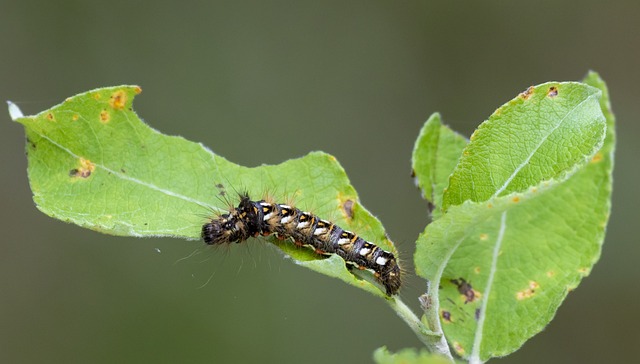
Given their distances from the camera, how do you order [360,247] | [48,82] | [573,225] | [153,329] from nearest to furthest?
[573,225]
[360,247]
[153,329]
[48,82]

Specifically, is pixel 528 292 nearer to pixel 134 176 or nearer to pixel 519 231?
pixel 519 231

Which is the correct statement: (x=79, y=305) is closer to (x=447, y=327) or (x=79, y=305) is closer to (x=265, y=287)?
(x=265, y=287)

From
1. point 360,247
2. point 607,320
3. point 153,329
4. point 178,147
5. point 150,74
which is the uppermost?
point 150,74

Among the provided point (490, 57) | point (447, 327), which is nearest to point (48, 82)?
point (490, 57)

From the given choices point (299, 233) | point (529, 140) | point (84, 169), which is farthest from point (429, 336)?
point (84, 169)

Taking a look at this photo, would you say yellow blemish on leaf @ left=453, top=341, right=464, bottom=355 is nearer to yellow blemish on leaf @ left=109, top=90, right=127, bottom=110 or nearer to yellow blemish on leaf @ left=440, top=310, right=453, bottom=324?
yellow blemish on leaf @ left=440, top=310, right=453, bottom=324

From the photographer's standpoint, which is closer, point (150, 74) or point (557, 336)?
point (557, 336)
